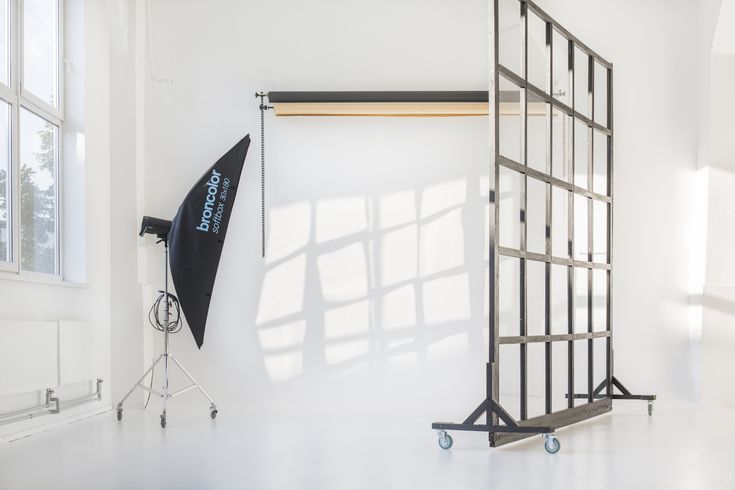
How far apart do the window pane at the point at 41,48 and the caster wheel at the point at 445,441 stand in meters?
2.93

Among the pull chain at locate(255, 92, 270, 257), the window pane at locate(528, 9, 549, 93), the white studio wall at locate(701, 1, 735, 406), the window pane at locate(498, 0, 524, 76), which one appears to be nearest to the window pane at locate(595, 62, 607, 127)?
the window pane at locate(528, 9, 549, 93)

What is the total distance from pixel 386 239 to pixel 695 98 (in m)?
2.31

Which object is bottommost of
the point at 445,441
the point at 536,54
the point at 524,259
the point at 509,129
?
the point at 445,441

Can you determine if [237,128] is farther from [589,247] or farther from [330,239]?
[589,247]

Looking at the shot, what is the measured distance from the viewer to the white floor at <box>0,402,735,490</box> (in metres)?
3.34

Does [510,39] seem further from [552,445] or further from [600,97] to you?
[552,445]

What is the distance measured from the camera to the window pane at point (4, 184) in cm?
476

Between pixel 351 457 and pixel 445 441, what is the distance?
0.43 meters

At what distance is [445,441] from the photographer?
4105 millimetres

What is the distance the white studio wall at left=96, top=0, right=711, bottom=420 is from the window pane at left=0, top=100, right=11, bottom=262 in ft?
4.57

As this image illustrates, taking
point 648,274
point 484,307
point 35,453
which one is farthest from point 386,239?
point 35,453

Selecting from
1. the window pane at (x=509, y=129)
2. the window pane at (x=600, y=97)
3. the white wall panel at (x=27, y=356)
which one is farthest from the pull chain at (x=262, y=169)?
the window pane at (x=600, y=97)

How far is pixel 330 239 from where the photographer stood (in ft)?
20.7

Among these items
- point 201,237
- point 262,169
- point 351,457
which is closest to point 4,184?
point 201,237
